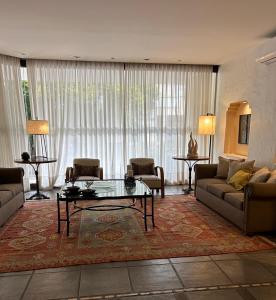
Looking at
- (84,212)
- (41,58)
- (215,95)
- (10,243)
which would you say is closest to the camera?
(10,243)

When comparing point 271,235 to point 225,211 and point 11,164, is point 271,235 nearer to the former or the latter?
point 225,211

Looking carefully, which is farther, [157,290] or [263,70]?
[263,70]

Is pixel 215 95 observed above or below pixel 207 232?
above

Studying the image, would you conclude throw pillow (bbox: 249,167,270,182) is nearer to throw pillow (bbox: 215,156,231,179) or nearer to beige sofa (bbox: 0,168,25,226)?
throw pillow (bbox: 215,156,231,179)

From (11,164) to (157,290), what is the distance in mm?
4368

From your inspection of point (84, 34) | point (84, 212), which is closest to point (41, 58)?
point (84, 34)

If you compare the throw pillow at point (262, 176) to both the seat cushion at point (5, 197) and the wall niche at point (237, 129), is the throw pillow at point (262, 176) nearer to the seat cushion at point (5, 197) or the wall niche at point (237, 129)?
the wall niche at point (237, 129)

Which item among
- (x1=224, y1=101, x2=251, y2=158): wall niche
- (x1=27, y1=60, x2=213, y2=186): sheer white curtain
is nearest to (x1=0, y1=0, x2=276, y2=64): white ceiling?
(x1=27, y1=60, x2=213, y2=186): sheer white curtain

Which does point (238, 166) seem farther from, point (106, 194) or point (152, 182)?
point (106, 194)

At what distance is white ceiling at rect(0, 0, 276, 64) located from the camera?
2.97 meters

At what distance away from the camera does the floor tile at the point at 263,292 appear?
2.13 metres

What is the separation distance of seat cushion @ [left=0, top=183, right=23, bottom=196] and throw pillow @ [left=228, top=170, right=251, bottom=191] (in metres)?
3.43

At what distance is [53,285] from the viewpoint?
2.27 metres

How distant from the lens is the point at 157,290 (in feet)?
7.23
